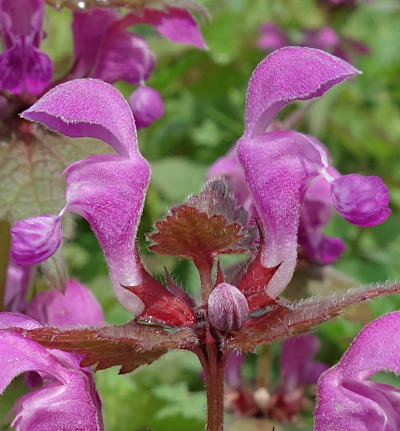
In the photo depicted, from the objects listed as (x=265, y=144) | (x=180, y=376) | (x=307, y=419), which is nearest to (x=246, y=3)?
(x=180, y=376)

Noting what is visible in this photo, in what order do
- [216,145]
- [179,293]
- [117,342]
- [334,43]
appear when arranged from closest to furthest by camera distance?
[117,342] → [179,293] → [216,145] → [334,43]

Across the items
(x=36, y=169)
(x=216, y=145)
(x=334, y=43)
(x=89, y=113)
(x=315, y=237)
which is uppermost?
(x=89, y=113)

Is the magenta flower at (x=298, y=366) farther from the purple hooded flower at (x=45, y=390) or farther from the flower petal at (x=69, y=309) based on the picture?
the purple hooded flower at (x=45, y=390)

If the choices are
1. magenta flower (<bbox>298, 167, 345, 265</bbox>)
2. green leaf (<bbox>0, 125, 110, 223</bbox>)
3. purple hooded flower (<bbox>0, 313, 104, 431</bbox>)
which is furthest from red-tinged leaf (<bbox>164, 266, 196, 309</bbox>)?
magenta flower (<bbox>298, 167, 345, 265</bbox>)

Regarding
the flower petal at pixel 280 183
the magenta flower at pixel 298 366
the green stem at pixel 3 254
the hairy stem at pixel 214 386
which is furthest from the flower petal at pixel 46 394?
the magenta flower at pixel 298 366

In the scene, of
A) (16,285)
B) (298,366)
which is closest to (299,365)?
(298,366)

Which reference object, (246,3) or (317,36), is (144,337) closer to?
(317,36)

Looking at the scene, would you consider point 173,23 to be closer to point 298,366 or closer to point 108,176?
point 108,176
